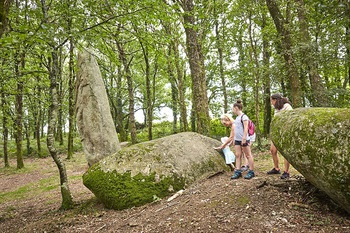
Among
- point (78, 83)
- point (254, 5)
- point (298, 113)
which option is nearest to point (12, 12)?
point (78, 83)

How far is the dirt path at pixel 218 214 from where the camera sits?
3.32 m

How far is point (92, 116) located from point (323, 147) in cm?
767

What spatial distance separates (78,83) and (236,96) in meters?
15.6

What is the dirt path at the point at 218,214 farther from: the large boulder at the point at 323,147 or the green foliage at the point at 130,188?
the large boulder at the point at 323,147

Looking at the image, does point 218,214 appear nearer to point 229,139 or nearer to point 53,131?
point 229,139

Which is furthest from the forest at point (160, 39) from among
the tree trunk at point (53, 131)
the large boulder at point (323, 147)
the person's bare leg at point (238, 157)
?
the person's bare leg at point (238, 157)

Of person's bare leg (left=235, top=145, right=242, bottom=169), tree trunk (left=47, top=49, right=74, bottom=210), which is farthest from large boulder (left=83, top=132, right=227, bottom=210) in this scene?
person's bare leg (left=235, top=145, right=242, bottom=169)

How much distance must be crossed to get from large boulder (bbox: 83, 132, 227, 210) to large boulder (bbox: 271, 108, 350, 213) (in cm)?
285

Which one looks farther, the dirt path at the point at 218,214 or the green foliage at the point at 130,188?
the green foliage at the point at 130,188

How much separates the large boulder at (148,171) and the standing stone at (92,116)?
2837 mm

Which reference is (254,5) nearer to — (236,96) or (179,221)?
(236,96)

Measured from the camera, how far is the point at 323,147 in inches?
122

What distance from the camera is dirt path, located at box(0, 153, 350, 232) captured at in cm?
332

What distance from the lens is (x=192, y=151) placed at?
647 cm
